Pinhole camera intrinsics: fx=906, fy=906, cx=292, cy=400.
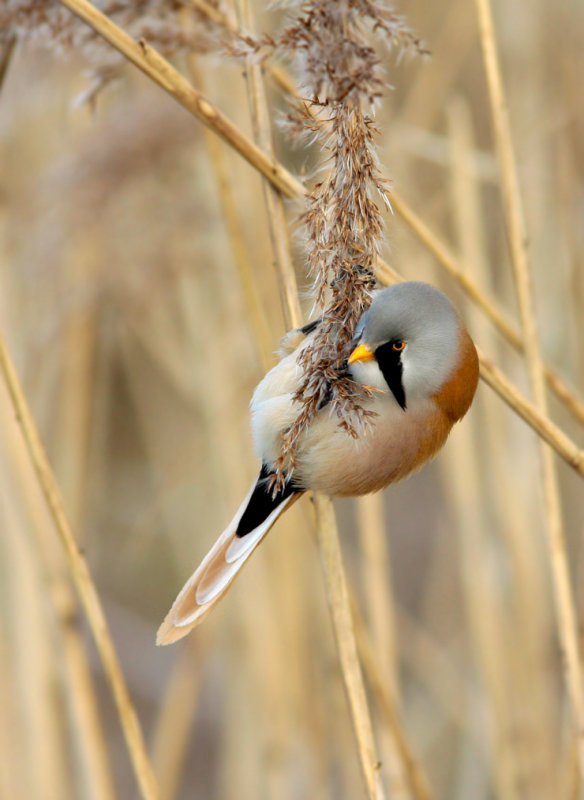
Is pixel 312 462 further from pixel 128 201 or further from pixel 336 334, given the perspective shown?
pixel 128 201

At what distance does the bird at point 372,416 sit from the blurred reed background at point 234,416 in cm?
23

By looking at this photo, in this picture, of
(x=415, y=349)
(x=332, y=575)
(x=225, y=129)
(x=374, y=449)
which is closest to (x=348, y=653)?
(x=332, y=575)

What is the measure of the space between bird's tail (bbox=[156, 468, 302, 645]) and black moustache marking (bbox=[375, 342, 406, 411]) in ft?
0.52

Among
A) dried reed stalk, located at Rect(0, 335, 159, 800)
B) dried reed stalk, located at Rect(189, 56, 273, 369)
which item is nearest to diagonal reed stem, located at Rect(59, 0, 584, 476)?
dried reed stalk, located at Rect(189, 56, 273, 369)

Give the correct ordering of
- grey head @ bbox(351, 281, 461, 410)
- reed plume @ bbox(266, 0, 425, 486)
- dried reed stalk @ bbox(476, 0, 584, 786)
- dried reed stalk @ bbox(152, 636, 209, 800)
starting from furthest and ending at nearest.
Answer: dried reed stalk @ bbox(152, 636, 209, 800) → dried reed stalk @ bbox(476, 0, 584, 786) → grey head @ bbox(351, 281, 461, 410) → reed plume @ bbox(266, 0, 425, 486)

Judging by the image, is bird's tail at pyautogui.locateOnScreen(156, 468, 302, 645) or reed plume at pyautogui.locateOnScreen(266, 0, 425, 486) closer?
reed plume at pyautogui.locateOnScreen(266, 0, 425, 486)

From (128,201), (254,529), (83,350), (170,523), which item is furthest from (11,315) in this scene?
(254,529)

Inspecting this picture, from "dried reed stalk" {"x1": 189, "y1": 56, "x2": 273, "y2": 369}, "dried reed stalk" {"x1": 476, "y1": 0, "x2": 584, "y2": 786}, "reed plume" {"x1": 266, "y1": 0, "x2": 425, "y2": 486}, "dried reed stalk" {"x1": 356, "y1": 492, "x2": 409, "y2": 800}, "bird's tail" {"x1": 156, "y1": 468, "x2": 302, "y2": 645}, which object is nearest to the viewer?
"reed plume" {"x1": 266, "y1": 0, "x2": 425, "y2": 486}

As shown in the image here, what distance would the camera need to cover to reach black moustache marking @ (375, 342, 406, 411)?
778 millimetres

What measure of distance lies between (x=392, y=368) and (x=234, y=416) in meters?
0.76

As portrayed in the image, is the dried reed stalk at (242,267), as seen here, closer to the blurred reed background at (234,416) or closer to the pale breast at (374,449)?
the blurred reed background at (234,416)

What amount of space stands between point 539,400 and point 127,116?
0.82m

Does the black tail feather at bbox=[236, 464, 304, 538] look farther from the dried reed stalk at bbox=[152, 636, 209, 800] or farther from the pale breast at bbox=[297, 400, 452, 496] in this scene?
the dried reed stalk at bbox=[152, 636, 209, 800]

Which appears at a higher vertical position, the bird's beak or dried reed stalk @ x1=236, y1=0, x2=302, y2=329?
dried reed stalk @ x1=236, y1=0, x2=302, y2=329
